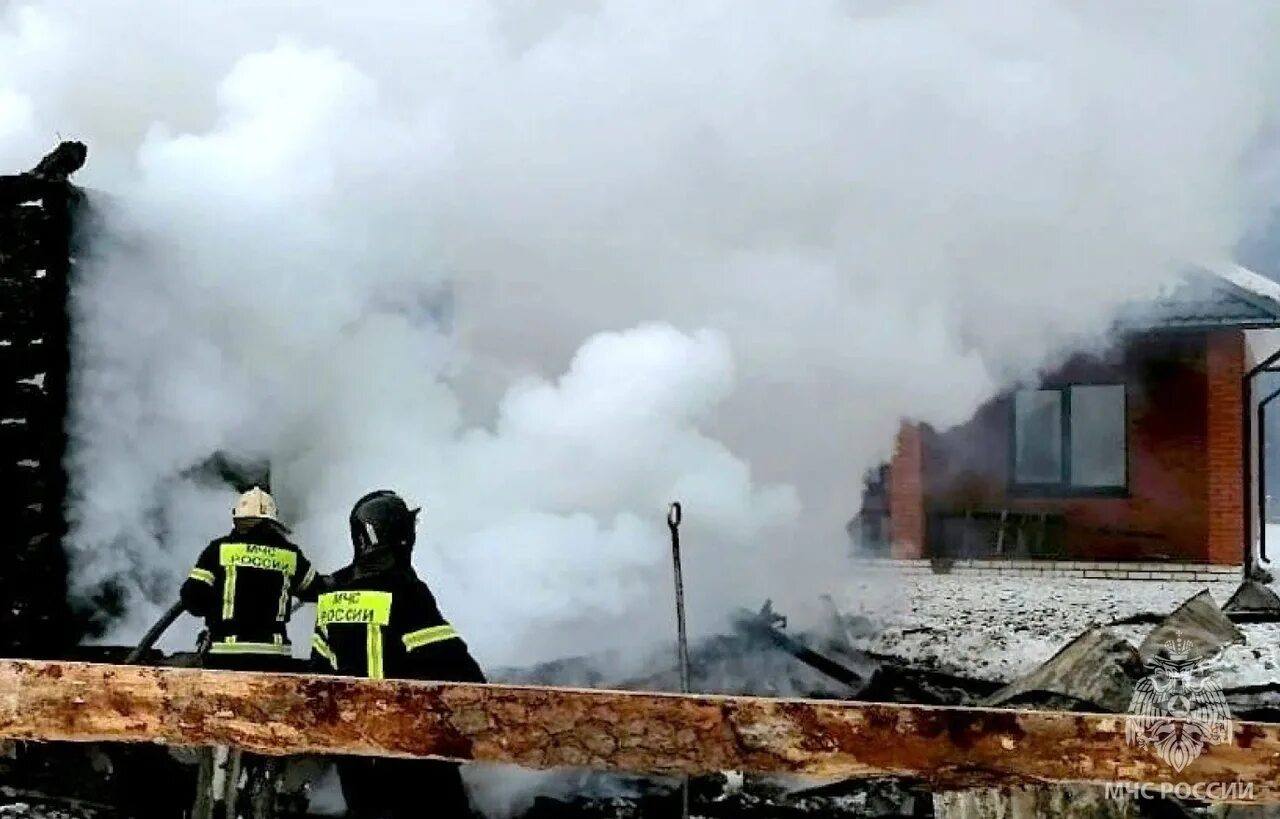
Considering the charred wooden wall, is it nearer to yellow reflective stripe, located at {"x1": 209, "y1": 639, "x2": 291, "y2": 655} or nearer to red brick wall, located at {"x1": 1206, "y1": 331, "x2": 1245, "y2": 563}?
yellow reflective stripe, located at {"x1": 209, "y1": 639, "x2": 291, "y2": 655}

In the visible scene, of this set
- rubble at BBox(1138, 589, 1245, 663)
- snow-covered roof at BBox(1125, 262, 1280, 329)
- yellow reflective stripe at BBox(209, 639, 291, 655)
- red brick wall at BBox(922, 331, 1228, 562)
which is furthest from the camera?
red brick wall at BBox(922, 331, 1228, 562)

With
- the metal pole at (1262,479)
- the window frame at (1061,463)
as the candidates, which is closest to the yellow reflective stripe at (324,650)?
the window frame at (1061,463)

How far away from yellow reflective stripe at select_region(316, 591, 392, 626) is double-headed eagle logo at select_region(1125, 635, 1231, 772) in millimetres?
1947

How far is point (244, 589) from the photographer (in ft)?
12.7

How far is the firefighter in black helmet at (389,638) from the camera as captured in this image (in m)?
3.28

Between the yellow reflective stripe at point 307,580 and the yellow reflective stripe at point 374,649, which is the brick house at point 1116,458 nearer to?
the yellow reflective stripe at point 307,580

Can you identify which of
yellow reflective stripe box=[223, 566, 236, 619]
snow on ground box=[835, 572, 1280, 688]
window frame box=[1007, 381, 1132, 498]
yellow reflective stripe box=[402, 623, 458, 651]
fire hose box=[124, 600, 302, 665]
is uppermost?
window frame box=[1007, 381, 1132, 498]

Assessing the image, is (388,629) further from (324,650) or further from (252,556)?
(252,556)

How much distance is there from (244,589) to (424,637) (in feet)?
3.03

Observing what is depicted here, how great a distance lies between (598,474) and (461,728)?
11.7 ft

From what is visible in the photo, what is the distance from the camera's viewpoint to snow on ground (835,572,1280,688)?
699 centimetres

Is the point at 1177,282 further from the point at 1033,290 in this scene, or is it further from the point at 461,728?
the point at 461,728

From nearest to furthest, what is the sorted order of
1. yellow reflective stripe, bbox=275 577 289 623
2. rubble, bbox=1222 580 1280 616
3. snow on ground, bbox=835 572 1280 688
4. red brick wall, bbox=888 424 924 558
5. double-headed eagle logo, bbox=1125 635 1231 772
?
double-headed eagle logo, bbox=1125 635 1231 772 → yellow reflective stripe, bbox=275 577 289 623 → snow on ground, bbox=835 572 1280 688 → rubble, bbox=1222 580 1280 616 → red brick wall, bbox=888 424 924 558

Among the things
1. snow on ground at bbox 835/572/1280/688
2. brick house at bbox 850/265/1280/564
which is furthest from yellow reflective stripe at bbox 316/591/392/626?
brick house at bbox 850/265/1280/564
